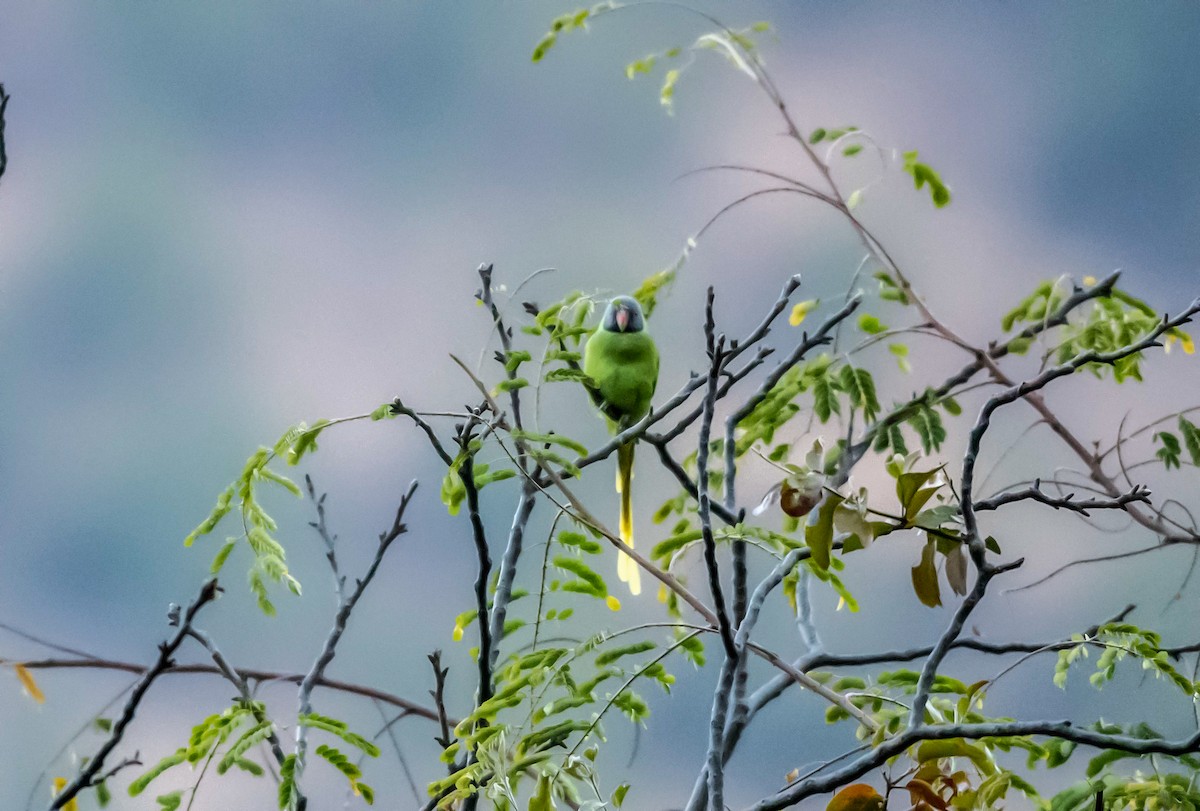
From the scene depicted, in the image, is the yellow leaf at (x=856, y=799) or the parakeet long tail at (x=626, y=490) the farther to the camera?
the parakeet long tail at (x=626, y=490)

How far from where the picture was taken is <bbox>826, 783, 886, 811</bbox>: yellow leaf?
968mm

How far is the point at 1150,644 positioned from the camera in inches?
48.3

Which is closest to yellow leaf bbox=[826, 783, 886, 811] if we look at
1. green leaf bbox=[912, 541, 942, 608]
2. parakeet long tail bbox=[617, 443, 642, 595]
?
green leaf bbox=[912, 541, 942, 608]

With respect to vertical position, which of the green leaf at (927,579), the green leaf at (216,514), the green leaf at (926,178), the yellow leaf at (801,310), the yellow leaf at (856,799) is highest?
the green leaf at (926,178)

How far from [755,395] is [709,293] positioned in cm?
39

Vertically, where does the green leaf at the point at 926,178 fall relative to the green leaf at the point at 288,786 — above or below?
above

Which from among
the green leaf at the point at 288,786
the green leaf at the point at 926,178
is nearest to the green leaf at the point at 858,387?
the green leaf at the point at 926,178

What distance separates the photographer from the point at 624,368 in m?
1.83

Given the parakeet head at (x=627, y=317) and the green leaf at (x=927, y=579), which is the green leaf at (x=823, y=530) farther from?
the parakeet head at (x=627, y=317)

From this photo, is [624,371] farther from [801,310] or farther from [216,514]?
[216,514]

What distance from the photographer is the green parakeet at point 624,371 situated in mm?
1801

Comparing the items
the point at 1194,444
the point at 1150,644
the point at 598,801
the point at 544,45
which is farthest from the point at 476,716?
the point at 1194,444

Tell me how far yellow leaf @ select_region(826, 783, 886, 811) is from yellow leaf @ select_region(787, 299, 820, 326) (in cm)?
77

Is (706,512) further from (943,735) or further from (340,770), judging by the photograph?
(340,770)
